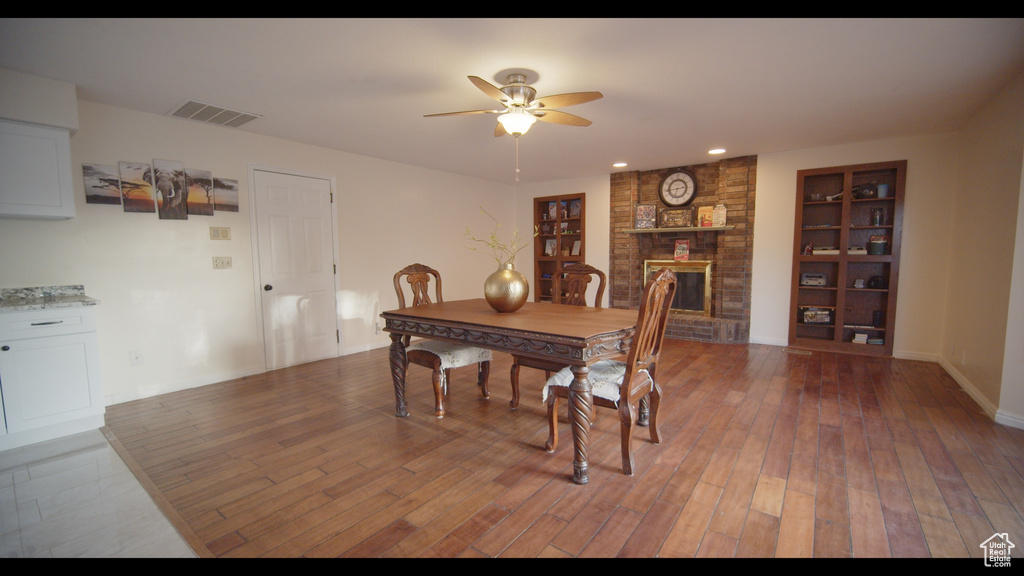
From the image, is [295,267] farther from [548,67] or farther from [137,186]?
[548,67]

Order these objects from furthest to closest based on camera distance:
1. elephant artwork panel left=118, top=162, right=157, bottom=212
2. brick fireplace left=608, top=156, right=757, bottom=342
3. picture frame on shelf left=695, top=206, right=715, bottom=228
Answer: picture frame on shelf left=695, top=206, right=715, bottom=228 → brick fireplace left=608, top=156, right=757, bottom=342 → elephant artwork panel left=118, top=162, right=157, bottom=212

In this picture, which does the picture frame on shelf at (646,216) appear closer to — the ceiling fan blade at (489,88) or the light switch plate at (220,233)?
the ceiling fan blade at (489,88)

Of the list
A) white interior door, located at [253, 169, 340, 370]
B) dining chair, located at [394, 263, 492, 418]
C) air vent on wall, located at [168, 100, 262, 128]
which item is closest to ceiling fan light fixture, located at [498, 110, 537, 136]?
dining chair, located at [394, 263, 492, 418]

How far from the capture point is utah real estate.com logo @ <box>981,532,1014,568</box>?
1448 millimetres

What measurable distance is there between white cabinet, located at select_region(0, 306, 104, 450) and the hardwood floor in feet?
0.90

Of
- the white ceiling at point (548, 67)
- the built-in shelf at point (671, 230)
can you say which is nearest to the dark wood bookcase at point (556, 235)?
the built-in shelf at point (671, 230)

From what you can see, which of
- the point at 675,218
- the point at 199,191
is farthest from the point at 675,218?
the point at 199,191

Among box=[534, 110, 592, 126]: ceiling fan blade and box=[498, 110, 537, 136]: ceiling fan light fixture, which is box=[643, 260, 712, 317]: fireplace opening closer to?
box=[534, 110, 592, 126]: ceiling fan blade

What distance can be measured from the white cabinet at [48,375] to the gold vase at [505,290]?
8.95 feet

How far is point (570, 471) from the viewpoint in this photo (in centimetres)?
212

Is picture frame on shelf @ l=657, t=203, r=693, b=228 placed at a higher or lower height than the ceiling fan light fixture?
lower

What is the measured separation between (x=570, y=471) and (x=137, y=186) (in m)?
3.98

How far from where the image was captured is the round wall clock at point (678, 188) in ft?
18.0
